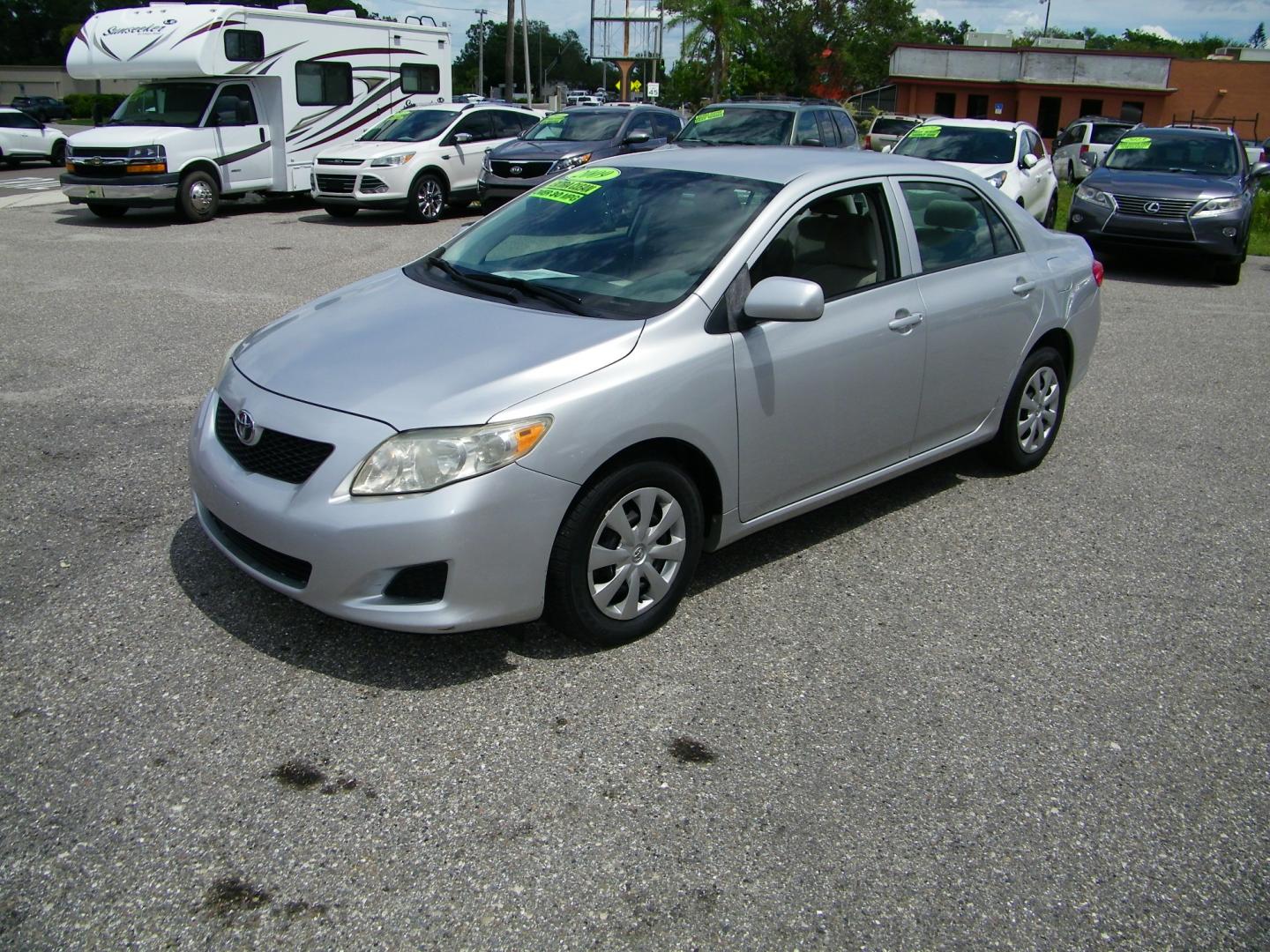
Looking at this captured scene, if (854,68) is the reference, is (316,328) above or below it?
below

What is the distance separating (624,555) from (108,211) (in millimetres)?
15513

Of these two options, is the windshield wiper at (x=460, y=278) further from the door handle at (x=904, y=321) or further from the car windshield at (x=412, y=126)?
the car windshield at (x=412, y=126)

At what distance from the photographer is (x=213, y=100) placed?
53.2 ft

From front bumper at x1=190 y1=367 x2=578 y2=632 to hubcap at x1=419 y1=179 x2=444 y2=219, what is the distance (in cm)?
1360

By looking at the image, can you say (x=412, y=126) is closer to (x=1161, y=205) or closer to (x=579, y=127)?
(x=579, y=127)

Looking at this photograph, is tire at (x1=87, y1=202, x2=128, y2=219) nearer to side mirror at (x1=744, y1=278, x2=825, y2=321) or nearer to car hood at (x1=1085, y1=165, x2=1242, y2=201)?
car hood at (x1=1085, y1=165, x2=1242, y2=201)

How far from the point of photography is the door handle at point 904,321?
4699mm

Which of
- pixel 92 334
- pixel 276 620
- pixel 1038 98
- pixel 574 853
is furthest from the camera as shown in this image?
pixel 1038 98

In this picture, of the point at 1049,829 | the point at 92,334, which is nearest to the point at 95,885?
the point at 1049,829

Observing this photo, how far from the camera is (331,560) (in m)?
3.46

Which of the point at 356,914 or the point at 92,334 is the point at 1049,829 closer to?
the point at 356,914

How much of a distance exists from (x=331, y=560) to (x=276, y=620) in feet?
2.37

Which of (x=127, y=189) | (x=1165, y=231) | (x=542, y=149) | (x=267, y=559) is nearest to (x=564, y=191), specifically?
(x=267, y=559)

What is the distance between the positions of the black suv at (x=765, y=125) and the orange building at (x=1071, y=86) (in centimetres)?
3635
